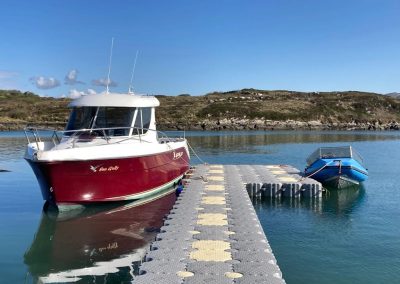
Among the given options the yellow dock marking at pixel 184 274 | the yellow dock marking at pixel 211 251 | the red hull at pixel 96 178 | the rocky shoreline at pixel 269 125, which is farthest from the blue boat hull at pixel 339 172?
the rocky shoreline at pixel 269 125

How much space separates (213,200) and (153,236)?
2.77 metres

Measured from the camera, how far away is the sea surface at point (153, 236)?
10.3 metres

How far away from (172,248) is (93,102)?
29.7ft

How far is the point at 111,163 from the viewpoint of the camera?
49.0ft

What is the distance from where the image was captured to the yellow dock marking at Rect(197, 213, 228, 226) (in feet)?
38.3

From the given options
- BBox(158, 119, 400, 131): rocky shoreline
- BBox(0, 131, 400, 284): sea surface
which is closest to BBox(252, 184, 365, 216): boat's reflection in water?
BBox(0, 131, 400, 284): sea surface

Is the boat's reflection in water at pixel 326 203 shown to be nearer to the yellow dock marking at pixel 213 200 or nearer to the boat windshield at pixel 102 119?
the yellow dock marking at pixel 213 200

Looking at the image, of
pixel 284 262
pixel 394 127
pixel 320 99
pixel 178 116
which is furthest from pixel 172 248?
pixel 320 99

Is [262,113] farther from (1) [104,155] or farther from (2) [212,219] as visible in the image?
(2) [212,219]

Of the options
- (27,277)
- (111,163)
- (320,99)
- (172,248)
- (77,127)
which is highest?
(320,99)

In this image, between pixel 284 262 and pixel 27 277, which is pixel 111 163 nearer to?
pixel 27 277

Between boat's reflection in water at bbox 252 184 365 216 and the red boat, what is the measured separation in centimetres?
463

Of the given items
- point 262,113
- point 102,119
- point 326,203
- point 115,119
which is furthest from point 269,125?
point 102,119

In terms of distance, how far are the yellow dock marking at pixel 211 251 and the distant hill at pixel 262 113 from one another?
7351 centimetres
